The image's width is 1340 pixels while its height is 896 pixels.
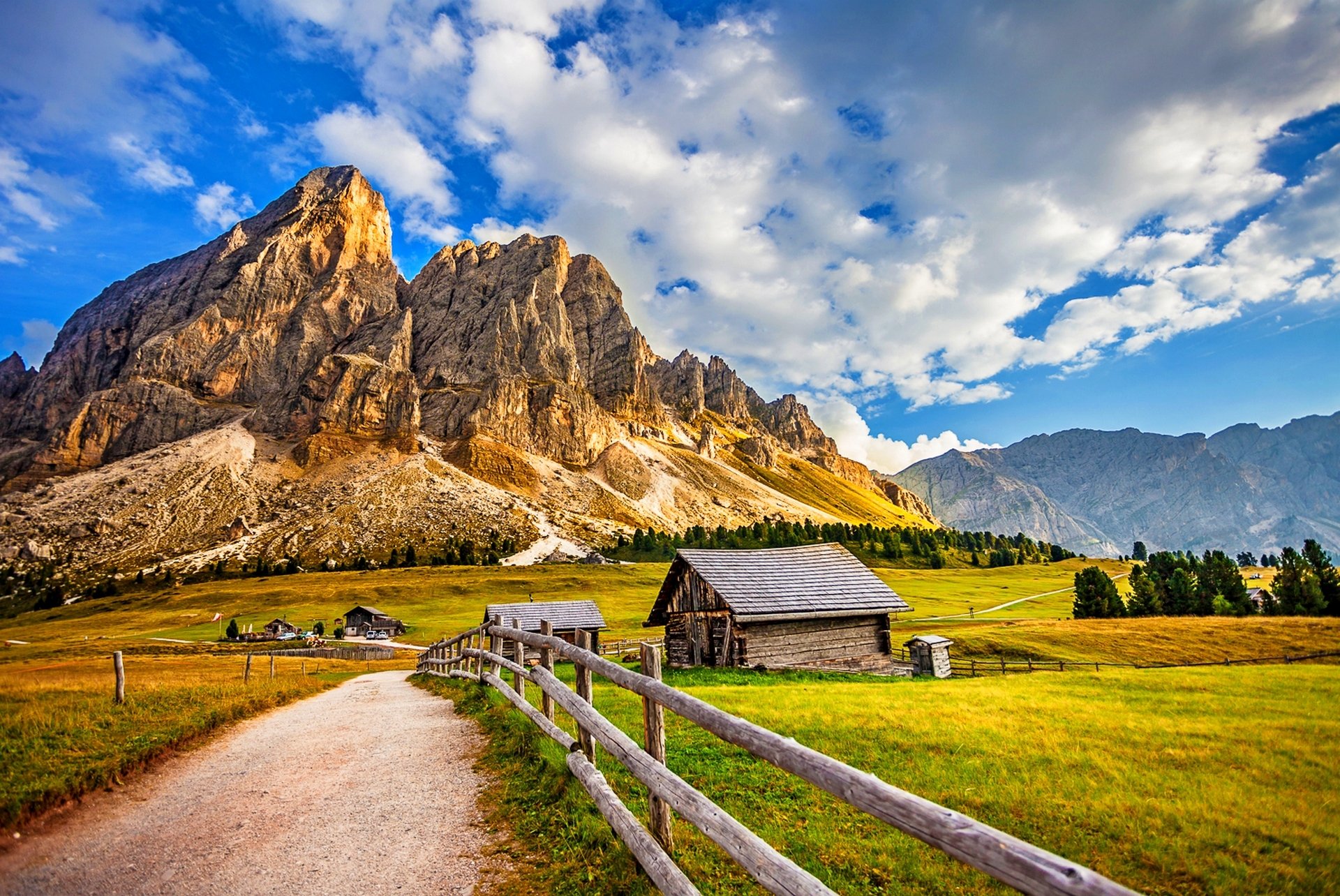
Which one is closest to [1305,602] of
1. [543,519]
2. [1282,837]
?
[1282,837]

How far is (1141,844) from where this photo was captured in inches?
249

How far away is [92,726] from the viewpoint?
11086 mm

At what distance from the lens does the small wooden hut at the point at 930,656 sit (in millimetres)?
31016

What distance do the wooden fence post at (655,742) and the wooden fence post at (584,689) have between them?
132cm

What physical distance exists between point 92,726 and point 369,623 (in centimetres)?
6700

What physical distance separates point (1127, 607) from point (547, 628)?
2937 inches

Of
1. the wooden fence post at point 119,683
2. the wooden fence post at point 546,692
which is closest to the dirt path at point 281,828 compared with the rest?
the wooden fence post at point 546,692

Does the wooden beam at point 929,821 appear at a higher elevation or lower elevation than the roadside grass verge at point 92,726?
higher

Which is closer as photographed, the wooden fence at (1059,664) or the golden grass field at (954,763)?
the golden grass field at (954,763)

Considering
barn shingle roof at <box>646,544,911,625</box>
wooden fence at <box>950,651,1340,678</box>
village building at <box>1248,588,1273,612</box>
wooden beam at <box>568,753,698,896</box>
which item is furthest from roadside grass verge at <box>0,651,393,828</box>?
village building at <box>1248,588,1273,612</box>

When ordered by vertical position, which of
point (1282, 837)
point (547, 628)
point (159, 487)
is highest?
point (159, 487)

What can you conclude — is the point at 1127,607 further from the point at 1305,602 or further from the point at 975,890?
the point at 975,890

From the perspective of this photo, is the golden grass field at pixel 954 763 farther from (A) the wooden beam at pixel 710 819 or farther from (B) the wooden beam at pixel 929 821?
(B) the wooden beam at pixel 929 821

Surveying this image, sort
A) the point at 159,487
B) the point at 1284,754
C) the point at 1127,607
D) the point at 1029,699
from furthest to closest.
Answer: the point at 159,487 < the point at 1127,607 < the point at 1029,699 < the point at 1284,754
